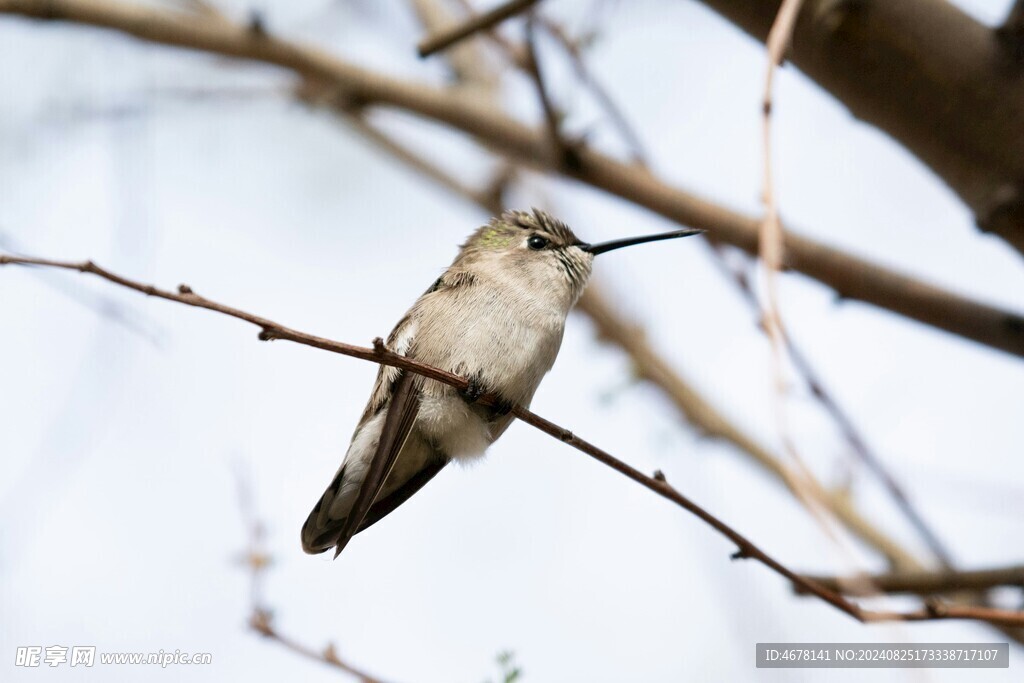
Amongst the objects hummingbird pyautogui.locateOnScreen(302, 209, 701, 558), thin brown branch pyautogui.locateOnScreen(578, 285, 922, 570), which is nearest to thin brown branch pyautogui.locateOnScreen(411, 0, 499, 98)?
hummingbird pyautogui.locateOnScreen(302, 209, 701, 558)

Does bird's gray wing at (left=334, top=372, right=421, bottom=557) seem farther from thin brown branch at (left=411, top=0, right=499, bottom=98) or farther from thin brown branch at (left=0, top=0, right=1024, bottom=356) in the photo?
thin brown branch at (left=411, top=0, right=499, bottom=98)

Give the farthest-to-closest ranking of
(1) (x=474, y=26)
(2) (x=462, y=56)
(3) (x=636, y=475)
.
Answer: (2) (x=462, y=56) → (1) (x=474, y=26) → (3) (x=636, y=475)

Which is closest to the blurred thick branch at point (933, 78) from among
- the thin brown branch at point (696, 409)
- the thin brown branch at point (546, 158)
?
the thin brown branch at point (546, 158)

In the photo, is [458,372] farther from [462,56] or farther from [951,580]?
[462,56]

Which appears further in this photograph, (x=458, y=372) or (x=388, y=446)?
(x=458, y=372)

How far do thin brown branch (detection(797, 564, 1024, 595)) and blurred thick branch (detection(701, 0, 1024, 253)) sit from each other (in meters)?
0.95

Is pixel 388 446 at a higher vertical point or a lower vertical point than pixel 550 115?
lower

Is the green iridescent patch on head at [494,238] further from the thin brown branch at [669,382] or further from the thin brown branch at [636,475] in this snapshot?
the thin brown branch at [636,475]

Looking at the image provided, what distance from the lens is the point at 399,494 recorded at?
3975 mm

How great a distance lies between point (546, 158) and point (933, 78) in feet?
4.55

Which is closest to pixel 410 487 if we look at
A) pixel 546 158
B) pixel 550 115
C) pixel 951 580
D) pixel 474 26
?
pixel 546 158

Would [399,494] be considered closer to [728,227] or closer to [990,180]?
[728,227]

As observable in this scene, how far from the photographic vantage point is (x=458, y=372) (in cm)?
365

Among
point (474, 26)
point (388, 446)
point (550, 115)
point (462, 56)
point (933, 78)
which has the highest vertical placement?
point (462, 56)
